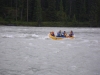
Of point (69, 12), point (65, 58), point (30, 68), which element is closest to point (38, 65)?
point (30, 68)

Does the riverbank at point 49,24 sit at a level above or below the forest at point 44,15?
below

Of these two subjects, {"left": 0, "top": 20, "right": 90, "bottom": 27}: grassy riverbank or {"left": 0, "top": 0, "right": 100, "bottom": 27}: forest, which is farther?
{"left": 0, "top": 0, "right": 100, "bottom": 27}: forest

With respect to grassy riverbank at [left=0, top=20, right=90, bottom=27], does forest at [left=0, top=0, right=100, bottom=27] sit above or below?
above

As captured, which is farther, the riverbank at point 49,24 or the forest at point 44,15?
the forest at point 44,15

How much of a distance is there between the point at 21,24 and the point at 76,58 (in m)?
50.8

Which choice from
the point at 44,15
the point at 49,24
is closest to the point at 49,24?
the point at 49,24

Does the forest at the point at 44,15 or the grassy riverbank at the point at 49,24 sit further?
the forest at the point at 44,15

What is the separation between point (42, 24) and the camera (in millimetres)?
69938

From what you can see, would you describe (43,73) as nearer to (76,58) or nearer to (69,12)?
(76,58)

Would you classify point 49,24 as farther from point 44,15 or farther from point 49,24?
point 44,15

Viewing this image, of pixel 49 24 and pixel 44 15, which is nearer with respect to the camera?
pixel 49 24

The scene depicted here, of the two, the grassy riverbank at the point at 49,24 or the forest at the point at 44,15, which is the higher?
the forest at the point at 44,15

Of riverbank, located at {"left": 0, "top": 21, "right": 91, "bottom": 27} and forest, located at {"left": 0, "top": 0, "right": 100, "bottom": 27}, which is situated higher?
forest, located at {"left": 0, "top": 0, "right": 100, "bottom": 27}

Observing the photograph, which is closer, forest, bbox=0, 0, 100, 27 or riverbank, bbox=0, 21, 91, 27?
riverbank, bbox=0, 21, 91, 27
